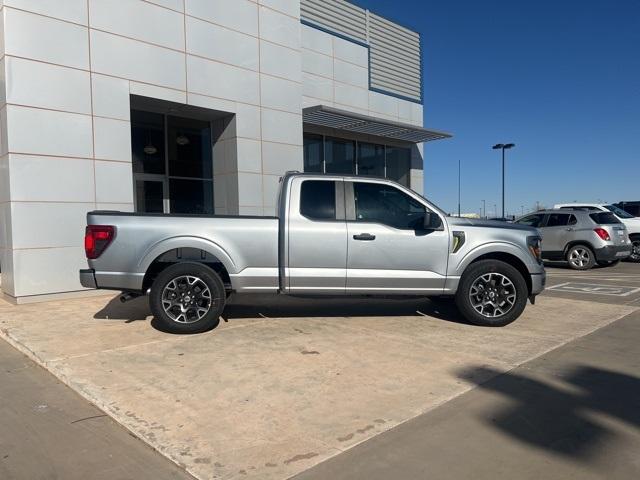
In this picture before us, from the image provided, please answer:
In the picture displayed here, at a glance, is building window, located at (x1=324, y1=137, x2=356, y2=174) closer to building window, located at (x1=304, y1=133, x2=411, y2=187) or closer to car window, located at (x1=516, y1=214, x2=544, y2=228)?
building window, located at (x1=304, y1=133, x2=411, y2=187)

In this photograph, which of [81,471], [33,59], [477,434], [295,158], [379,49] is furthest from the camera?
[379,49]

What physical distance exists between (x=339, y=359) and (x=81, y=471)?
8.86 ft

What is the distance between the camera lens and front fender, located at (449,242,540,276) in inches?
260

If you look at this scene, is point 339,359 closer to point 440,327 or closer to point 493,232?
point 440,327

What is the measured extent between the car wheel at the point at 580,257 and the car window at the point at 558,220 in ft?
2.43

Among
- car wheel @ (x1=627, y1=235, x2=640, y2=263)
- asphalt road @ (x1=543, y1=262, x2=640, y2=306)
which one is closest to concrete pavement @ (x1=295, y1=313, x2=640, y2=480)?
asphalt road @ (x1=543, y1=262, x2=640, y2=306)

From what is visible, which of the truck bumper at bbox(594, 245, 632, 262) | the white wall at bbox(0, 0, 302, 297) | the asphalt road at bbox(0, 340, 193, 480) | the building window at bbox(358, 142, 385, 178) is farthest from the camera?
the building window at bbox(358, 142, 385, 178)

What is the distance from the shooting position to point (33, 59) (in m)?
8.67

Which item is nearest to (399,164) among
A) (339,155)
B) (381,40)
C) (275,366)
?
(339,155)

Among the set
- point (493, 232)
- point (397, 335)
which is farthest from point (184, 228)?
point (493, 232)

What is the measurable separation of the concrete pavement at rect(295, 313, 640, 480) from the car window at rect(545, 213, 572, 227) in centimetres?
1031

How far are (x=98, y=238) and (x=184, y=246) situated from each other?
38.9 inches

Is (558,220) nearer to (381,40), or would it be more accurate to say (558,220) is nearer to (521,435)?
(381,40)

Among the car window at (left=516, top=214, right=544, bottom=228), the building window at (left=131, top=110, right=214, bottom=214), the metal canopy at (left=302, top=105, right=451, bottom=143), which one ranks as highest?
the metal canopy at (left=302, top=105, right=451, bottom=143)
